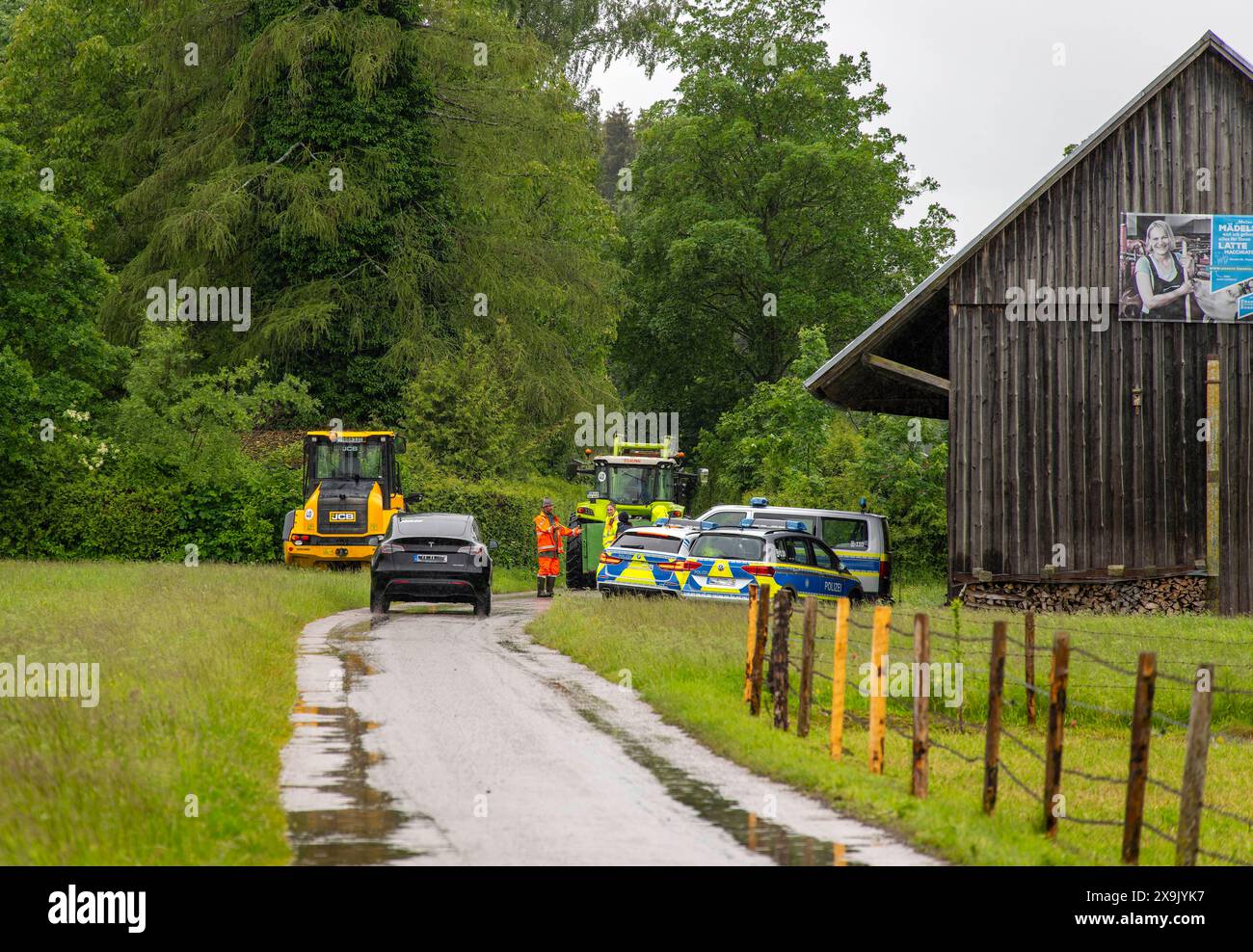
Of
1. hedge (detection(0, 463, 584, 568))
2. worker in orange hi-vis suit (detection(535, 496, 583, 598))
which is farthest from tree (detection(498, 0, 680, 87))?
worker in orange hi-vis suit (detection(535, 496, 583, 598))

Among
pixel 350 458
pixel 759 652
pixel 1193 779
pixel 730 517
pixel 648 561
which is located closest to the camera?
pixel 1193 779

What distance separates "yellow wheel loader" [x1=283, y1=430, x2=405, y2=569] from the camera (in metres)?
34.7

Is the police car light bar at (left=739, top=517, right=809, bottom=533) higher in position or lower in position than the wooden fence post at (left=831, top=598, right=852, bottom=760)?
higher

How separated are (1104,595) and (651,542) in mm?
7077

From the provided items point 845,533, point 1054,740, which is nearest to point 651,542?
point 845,533

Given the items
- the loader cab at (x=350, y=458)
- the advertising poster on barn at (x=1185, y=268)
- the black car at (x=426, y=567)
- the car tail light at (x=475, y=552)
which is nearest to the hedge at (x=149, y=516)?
the loader cab at (x=350, y=458)

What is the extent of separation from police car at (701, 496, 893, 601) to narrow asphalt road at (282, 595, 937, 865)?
10181 millimetres

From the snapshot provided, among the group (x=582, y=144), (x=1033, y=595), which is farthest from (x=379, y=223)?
(x=1033, y=595)

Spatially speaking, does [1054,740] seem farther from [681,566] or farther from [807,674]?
[681,566]

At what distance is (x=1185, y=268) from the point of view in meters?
24.8

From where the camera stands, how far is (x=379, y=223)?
148 ft

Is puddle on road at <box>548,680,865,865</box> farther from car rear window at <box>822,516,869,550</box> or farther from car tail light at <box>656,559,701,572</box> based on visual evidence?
car rear window at <box>822,516,869,550</box>
